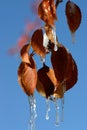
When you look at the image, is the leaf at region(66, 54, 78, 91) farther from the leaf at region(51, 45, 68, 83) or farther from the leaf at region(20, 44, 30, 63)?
the leaf at region(20, 44, 30, 63)

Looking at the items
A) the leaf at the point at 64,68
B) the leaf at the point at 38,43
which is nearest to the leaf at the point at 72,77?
the leaf at the point at 64,68

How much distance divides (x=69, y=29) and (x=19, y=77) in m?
0.29

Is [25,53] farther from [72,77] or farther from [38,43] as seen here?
A: [72,77]

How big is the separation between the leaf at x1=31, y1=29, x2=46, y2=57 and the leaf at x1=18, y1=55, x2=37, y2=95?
5 centimetres

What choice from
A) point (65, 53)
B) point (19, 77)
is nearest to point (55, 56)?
point (65, 53)

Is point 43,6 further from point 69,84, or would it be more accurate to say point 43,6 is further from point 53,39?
point 69,84

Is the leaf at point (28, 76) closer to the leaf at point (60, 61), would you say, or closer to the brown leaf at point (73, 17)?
the leaf at point (60, 61)

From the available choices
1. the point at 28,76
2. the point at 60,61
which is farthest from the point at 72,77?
the point at 28,76

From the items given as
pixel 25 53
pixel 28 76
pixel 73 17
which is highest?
pixel 73 17

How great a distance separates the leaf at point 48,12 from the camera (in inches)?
69.6

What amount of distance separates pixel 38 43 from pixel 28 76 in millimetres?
141

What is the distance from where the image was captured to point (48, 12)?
1.77 metres

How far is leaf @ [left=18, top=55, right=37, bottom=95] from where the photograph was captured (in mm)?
1741

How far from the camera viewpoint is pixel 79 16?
6.03ft
